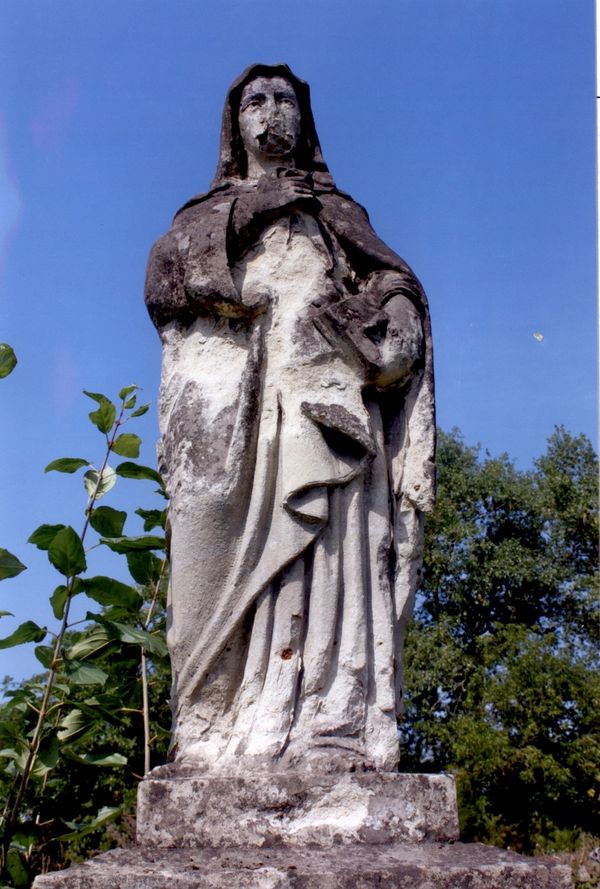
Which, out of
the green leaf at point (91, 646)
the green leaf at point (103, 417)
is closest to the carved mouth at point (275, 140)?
the green leaf at point (103, 417)

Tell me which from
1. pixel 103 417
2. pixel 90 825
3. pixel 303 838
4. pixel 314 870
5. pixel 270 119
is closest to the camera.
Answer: pixel 314 870

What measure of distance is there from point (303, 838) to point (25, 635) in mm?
1605

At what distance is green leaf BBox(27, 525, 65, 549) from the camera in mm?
4531

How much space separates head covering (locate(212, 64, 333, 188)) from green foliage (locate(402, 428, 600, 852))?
18977mm

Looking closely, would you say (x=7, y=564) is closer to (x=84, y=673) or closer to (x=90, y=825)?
(x=84, y=673)

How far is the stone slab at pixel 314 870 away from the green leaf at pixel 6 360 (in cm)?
234

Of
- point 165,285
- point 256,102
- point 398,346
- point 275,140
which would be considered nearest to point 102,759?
point 165,285

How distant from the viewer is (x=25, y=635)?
4.33 metres

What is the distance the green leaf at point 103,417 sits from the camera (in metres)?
4.89

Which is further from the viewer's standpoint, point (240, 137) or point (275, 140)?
point (240, 137)

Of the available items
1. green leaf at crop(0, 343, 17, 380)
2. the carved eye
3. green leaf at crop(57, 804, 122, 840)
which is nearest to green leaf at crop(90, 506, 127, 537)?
green leaf at crop(0, 343, 17, 380)

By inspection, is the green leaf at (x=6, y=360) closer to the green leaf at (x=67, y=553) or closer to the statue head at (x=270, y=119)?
the green leaf at (x=67, y=553)

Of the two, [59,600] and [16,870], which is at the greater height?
Result: [59,600]

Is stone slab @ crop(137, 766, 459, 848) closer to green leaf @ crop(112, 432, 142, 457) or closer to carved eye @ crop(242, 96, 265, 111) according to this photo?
green leaf @ crop(112, 432, 142, 457)
